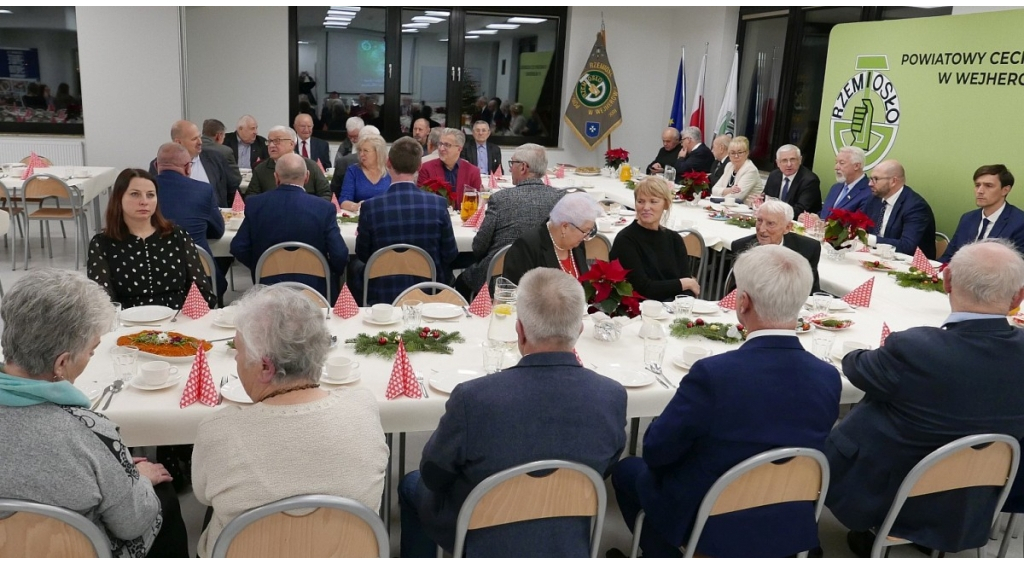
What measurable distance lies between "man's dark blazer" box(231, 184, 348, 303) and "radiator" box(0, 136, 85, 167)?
A: 5898mm

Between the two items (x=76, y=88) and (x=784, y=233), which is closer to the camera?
(x=784, y=233)

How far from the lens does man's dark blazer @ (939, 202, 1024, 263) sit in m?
5.40

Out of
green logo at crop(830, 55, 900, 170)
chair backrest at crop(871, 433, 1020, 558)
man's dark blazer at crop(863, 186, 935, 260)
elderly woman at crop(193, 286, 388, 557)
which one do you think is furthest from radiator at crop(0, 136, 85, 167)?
chair backrest at crop(871, 433, 1020, 558)

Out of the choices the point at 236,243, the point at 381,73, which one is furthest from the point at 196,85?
the point at 236,243

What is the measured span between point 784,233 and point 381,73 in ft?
26.0

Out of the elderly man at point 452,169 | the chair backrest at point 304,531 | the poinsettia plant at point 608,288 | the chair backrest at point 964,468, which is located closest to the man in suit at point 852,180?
the elderly man at point 452,169

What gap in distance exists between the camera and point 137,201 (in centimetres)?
353

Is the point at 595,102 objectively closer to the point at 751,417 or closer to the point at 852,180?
the point at 852,180

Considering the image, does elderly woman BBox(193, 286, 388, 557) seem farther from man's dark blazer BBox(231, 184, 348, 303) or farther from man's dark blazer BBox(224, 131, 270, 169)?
man's dark blazer BBox(224, 131, 270, 169)

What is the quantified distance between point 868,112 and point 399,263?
208 inches

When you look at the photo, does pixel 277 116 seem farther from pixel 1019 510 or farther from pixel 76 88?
pixel 1019 510

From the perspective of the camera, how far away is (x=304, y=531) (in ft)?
5.83

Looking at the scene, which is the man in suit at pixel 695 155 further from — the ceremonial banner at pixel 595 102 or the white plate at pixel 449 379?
the white plate at pixel 449 379

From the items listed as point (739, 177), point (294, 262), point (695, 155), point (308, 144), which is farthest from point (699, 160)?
point (294, 262)
